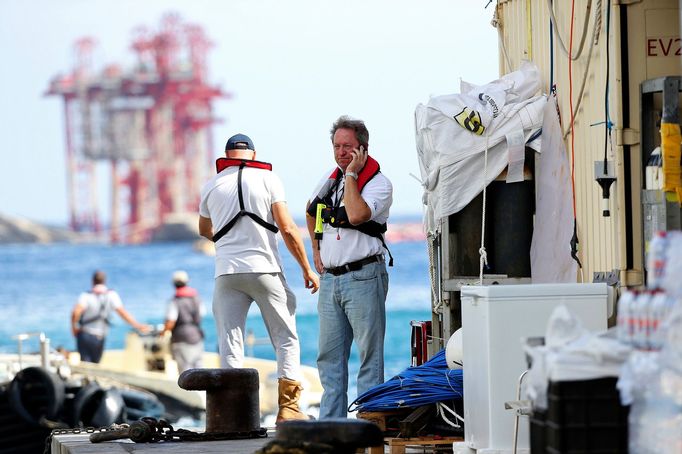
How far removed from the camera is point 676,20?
7.89 m

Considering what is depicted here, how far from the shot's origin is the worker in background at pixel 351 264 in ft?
29.2

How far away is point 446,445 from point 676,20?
252cm

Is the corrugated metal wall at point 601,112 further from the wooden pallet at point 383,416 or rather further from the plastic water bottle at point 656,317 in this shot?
the plastic water bottle at point 656,317

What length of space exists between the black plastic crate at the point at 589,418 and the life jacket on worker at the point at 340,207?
13.1ft

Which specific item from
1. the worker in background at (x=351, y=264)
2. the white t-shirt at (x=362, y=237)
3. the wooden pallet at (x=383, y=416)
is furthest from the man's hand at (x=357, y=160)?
the wooden pallet at (x=383, y=416)

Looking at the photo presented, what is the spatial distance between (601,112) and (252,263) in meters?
2.65

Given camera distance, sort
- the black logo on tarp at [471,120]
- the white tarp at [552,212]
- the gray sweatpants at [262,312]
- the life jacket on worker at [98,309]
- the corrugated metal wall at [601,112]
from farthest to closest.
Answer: the life jacket on worker at [98,309] → the gray sweatpants at [262,312] → the white tarp at [552,212] → the black logo on tarp at [471,120] → the corrugated metal wall at [601,112]

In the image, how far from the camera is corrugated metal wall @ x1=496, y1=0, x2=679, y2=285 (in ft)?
26.0

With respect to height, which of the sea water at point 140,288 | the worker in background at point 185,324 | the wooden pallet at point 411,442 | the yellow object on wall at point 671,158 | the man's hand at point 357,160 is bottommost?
the sea water at point 140,288

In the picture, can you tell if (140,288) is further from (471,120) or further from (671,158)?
(671,158)

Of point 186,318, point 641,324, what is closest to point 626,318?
point 641,324

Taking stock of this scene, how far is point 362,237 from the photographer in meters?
8.98

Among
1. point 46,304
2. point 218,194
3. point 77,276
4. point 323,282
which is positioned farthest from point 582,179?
point 77,276

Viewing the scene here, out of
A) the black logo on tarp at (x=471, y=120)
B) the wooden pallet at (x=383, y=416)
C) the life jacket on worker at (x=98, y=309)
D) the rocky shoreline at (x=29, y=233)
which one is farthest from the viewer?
the rocky shoreline at (x=29, y=233)
